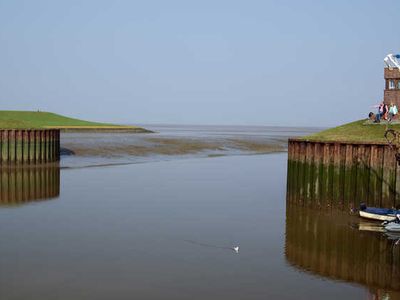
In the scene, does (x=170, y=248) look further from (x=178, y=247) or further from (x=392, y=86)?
(x=392, y=86)

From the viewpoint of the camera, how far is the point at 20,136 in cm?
4494

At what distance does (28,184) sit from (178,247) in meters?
18.8

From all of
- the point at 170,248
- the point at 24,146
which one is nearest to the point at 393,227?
the point at 170,248

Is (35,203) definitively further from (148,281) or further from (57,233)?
(148,281)

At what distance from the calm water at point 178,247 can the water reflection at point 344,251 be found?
4 centimetres

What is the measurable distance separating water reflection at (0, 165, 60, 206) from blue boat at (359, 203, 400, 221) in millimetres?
17182

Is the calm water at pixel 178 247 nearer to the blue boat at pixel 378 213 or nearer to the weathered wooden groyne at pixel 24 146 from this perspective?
the blue boat at pixel 378 213

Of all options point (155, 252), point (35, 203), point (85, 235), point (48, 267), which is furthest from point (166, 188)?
point (48, 267)

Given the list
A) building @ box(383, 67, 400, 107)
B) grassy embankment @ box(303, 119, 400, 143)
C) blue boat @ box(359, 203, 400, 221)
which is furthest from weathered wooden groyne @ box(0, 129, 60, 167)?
blue boat @ box(359, 203, 400, 221)

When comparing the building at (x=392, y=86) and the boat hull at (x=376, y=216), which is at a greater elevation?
the building at (x=392, y=86)

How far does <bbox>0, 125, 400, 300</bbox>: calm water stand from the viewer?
50.7 feet

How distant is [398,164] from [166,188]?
15.6 meters

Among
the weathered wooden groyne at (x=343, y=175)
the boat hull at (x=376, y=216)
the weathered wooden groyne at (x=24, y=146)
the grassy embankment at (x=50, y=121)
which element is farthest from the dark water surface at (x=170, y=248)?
the grassy embankment at (x=50, y=121)

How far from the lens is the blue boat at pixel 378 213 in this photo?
77.2 ft
